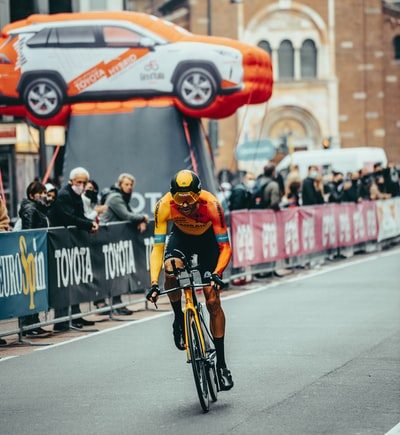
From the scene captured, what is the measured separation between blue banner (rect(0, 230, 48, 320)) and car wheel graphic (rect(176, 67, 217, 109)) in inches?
289

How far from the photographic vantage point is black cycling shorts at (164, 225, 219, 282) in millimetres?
10211

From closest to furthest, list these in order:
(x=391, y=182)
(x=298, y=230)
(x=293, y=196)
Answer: (x=298, y=230)
(x=293, y=196)
(x=391, y=182)

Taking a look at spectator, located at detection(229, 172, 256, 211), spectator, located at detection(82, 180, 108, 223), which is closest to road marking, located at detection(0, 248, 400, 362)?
spectator, located at detection(229, 172, 256, 211)

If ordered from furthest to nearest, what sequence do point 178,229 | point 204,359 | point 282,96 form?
point 282,96 → point 178,229 → point 204,359

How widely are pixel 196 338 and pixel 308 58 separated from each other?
64.6 metres

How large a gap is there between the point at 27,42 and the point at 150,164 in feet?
9.76

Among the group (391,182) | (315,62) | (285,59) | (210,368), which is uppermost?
(285,59)

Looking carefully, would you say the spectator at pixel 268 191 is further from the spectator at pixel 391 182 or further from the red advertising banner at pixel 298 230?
the spectator at pixel 391 182

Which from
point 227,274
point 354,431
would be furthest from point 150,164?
point 354,431

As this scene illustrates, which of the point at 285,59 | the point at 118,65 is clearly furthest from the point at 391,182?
the point at 285,59

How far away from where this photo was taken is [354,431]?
8.64m

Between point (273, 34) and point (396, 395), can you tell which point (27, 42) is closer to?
point (396, 395)

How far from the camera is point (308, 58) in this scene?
240 feet

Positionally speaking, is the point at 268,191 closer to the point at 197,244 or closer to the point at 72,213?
the point at 72,213
